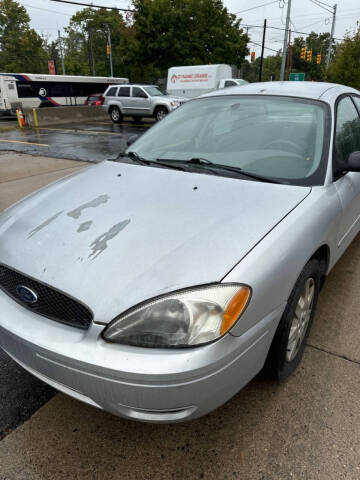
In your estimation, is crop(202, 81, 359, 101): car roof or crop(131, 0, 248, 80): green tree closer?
crop(202, 81, 359, 101): car roof

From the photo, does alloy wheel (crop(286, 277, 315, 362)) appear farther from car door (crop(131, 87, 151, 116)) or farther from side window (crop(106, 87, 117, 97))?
side window (crop(106, 87, 117, 97))

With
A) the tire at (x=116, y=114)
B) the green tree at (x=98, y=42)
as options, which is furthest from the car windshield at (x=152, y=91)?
the green tree at (x=98, y=42)

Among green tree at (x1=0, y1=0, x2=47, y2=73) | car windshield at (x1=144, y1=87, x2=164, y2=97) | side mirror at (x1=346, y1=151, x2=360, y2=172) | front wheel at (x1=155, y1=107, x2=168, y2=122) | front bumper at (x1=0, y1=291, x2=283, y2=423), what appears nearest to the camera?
front bumper at (x1=0, y1=291, x2=283, y2=423)

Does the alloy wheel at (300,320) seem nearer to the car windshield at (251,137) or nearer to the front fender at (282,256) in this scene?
the front fender at (282,256)

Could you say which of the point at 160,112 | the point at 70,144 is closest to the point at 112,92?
the point at 160,112

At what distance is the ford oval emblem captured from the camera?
1.70 m

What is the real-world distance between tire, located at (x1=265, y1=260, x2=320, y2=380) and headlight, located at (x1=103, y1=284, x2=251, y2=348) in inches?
18.3

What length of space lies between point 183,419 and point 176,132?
2.20m

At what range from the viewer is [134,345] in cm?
147

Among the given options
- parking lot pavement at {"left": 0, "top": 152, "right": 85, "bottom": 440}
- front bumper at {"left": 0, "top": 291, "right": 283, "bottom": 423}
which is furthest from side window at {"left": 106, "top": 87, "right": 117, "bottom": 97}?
front bumper at {"left": 0, "top": 291, "right": 283, "bottom": 423}

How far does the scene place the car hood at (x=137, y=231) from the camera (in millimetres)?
1564

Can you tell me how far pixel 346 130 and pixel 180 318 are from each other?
7.19 ft

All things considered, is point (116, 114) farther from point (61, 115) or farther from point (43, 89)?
point (43, 89)

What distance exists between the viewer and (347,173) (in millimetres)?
2594
